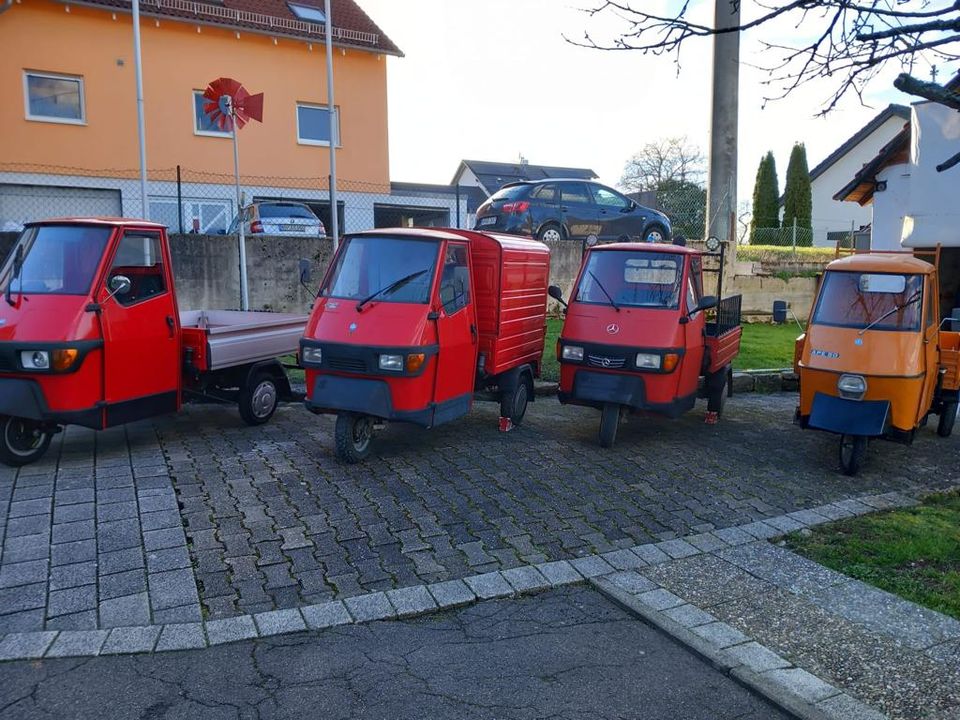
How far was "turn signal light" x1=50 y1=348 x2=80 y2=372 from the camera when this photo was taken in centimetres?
639

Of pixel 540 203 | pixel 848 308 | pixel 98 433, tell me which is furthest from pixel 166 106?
pixel 848 308

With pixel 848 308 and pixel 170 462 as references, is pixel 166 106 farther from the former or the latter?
pixel 848 308

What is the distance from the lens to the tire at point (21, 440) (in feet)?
21.7

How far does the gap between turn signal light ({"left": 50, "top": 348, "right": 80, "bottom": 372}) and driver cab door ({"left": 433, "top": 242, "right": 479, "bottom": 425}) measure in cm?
310

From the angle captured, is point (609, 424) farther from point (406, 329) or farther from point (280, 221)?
point (280, 221)

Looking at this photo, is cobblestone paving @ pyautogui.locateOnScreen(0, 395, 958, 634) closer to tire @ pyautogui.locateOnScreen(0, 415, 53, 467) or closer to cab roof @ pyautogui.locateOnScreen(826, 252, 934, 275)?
tire @ pyautogui.locateOnScreen(0, 415, 53, 467)

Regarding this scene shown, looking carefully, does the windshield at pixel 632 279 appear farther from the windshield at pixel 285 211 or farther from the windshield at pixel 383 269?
the windshield at pixel 285 211

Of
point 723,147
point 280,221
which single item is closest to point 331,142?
point 280,221

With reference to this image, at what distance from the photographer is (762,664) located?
3906 mm

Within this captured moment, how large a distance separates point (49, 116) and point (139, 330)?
1735 centimetres

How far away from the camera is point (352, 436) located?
7000 mm

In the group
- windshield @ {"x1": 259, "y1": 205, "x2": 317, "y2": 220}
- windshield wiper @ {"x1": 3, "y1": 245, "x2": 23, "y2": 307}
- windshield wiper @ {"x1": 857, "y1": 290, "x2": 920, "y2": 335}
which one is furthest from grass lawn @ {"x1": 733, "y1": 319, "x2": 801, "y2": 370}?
windshield @ {"x1": 259, "y1": 205, "x2": 317, "y2": 220}

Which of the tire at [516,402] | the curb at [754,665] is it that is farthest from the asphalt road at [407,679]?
the tire at [516,402]

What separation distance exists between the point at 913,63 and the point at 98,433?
25.5 ft
